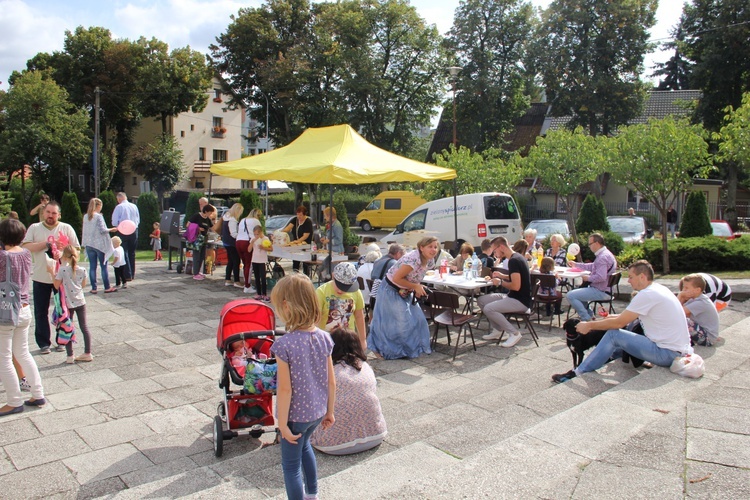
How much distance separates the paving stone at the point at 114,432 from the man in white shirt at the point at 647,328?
3995 millimetres

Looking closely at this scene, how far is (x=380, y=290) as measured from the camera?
7.08 meters

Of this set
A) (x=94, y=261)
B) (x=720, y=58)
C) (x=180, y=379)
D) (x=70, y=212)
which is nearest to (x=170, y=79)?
(x=70, y=212)

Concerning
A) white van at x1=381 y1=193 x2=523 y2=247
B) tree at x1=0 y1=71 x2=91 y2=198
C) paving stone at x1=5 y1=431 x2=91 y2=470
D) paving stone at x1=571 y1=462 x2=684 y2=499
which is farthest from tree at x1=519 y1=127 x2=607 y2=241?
tree at x1=0 y1=71 x2=91 y2=198

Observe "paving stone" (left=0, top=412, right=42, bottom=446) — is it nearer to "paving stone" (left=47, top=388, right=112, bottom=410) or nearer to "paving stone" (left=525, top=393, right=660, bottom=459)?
"paving stone" (left=47, top=388, right=112, bottom=410)

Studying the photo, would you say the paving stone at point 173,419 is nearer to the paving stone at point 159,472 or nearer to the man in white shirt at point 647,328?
the paving stone at point 159,472

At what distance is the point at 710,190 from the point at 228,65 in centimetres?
2742

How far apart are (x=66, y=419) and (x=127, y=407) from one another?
0.49 m

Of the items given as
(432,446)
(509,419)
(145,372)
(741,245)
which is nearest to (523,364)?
(509,419)

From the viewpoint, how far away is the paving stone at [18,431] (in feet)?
14.7

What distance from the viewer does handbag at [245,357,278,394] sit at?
4.19m

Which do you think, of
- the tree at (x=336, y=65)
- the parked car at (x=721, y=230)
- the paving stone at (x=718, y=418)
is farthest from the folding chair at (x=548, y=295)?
the tree at (x=336, y=65)

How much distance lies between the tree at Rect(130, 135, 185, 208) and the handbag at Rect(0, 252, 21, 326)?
37756 mm

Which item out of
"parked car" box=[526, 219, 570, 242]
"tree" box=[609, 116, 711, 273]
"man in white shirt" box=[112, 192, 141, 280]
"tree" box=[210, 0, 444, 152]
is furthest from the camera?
"tree" box=[210, 0, 444, 152]

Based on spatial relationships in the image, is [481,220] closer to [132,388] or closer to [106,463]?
[132,388]
